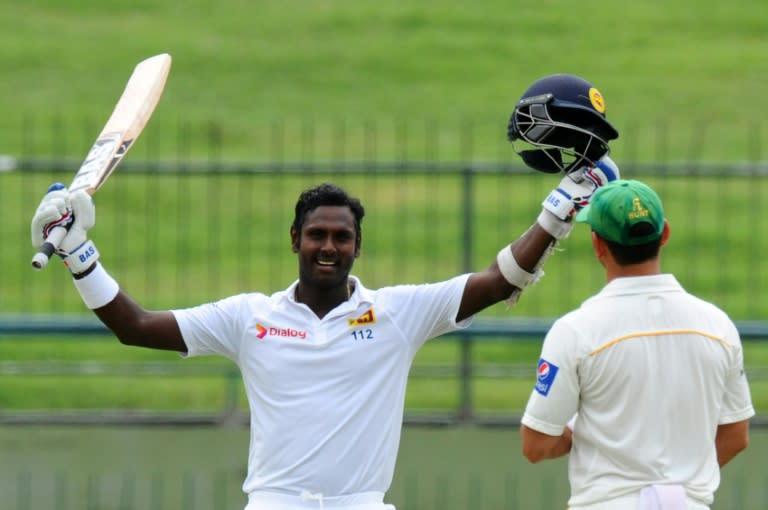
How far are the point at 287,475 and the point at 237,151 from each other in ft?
34.7

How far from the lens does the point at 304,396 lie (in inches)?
207

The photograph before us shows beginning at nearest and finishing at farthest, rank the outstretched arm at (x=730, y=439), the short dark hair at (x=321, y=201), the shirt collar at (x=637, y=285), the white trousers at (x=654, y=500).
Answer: the white trousers at (x=654, y=500) → the shirt collar at (x=637, y=285) → the outstretched arm at (x=730, y=439) → the short dark hair at (x=321, y=201)

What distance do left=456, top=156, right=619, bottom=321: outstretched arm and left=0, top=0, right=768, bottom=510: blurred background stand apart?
3.57 meters

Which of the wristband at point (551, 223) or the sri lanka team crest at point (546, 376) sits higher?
the wristband at point (551, 223)

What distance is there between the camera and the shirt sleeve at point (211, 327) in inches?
212

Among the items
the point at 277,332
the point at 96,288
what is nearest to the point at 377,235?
the point at 277,332

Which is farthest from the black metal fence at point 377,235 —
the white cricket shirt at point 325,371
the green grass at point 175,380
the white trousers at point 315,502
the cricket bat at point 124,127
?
the white trousers at point 315,502

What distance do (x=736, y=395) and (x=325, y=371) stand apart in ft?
4.11

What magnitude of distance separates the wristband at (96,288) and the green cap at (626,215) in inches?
59.2

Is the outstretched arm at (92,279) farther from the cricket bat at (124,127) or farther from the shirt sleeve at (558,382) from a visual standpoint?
the shirt sleeve at (558,382)

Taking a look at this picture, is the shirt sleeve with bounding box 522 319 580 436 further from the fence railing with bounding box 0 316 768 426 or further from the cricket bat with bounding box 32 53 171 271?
the fence railing with bounding box 0 316 768 426

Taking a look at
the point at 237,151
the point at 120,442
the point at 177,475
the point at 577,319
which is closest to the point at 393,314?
the point at 577,319

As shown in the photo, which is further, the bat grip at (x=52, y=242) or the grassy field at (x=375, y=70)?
the grassy field at (x=375, y=70)

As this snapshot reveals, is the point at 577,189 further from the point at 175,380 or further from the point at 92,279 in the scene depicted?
the point at 175,380
